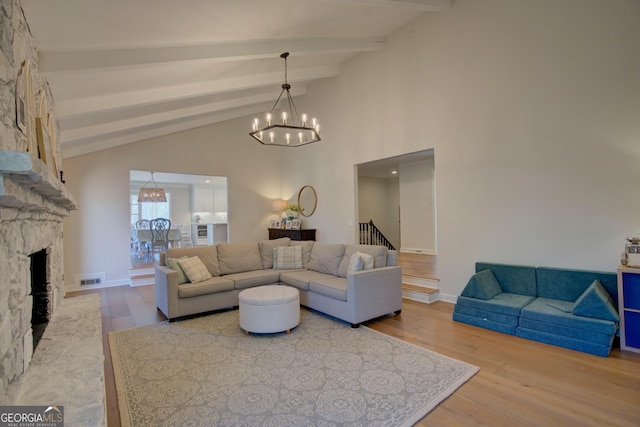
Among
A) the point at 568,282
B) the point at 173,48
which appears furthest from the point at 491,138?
the point at 173,48

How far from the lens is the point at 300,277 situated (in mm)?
4391

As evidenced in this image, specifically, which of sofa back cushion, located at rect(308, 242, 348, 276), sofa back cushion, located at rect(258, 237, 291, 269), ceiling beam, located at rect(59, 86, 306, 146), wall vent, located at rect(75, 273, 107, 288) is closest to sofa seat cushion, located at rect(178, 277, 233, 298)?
sofa back cushion, located at rect(258, 237, 291, 269)

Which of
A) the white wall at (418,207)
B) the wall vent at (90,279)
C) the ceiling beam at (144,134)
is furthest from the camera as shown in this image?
the white wall at (418,207)

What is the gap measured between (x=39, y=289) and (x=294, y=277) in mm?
2768

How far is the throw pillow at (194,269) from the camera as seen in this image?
4.09m

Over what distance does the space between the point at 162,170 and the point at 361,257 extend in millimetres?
4812

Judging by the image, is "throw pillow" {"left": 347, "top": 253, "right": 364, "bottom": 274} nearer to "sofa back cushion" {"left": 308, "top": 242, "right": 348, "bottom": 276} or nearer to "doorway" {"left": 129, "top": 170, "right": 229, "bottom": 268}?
"sofa back cushion" {"left": 308, "top": 242, "right": 348, "bottom": 276}

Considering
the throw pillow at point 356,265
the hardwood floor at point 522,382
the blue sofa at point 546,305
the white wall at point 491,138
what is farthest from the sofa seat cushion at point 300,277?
the blue sofa at point 546,305

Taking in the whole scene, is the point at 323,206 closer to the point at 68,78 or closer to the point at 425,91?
the point at 425,91

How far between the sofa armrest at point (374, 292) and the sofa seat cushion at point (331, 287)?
0.40 feet

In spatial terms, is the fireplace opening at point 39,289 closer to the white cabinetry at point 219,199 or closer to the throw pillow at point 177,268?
the throw pillow at point 177,268

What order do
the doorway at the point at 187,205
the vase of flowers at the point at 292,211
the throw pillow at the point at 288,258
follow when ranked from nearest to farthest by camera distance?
the throw pillow at the point at 288,258 < the vase of flowers at the point at 292,211 < the doorway at the point at 187,205

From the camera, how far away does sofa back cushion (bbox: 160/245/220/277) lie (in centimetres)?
433

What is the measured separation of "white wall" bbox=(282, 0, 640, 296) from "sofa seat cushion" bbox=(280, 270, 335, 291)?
6.30 feet
